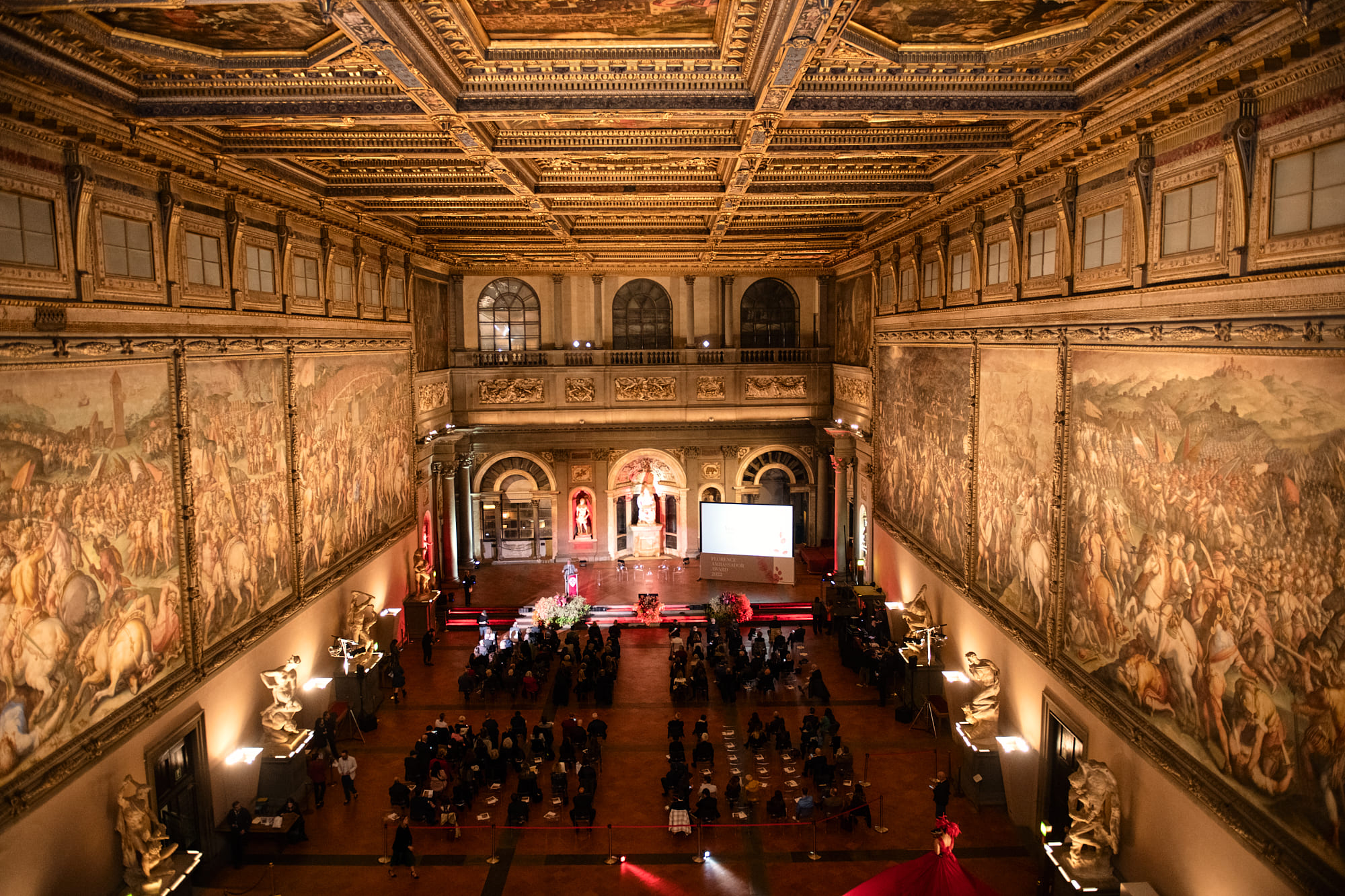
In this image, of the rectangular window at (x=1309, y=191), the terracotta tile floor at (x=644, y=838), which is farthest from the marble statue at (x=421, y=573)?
the rectangular window at (x=1309, y=191)

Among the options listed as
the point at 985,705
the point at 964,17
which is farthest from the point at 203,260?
the point at 985,705

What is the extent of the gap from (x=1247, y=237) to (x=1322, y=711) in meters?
3.83

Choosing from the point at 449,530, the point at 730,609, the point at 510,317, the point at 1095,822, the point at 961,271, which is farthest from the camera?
the point at 510,317

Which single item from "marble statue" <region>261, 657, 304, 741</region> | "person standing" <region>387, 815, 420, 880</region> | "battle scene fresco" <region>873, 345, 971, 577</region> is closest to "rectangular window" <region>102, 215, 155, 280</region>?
"marble statue" <region>261, 657, 304, 741</region>

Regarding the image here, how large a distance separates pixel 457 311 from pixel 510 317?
67.7 inches

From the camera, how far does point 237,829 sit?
39.0 feet

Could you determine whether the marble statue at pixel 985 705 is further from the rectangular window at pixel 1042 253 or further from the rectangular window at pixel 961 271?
the rectangular window at pixel 961 271

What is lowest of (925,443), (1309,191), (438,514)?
(438,514)

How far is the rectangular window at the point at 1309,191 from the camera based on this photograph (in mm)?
6090

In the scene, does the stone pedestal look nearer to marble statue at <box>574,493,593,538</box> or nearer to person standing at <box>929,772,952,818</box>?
marble statue at <box>574,493,593,538</box>

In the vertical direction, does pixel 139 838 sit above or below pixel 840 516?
below

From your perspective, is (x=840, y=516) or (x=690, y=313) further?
(x=690, y=313)

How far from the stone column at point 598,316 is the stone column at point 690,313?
279cm

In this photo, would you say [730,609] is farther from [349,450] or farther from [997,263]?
[997,263]
